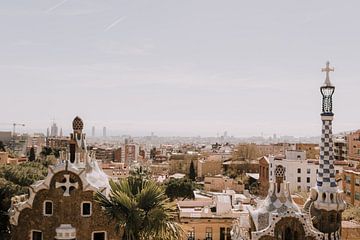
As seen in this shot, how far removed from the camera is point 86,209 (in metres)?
20.1

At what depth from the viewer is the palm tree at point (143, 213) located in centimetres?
1823

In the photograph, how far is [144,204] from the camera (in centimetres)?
1852

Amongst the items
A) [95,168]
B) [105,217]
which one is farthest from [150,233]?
[95,168]

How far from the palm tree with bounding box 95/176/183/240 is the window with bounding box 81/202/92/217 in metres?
1.40

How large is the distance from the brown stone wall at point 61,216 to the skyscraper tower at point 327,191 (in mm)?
8743

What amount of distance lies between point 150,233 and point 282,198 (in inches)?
219

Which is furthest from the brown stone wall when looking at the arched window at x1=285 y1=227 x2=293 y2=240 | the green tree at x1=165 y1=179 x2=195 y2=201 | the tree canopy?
the green tree at x1=165 y1=179 x2=195 y2=201

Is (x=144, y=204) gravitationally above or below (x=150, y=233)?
above

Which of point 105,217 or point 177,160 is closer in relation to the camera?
point 105,217

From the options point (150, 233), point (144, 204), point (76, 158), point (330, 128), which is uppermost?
point (330, 128)

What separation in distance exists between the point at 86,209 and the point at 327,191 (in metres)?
10.2

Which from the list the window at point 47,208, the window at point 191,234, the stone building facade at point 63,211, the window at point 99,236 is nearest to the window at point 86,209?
the stone building facade at point 63,211

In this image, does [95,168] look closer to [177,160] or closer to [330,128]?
[330,128]

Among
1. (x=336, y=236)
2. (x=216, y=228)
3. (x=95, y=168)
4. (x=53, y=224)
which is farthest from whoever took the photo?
(x=216, y=228)
